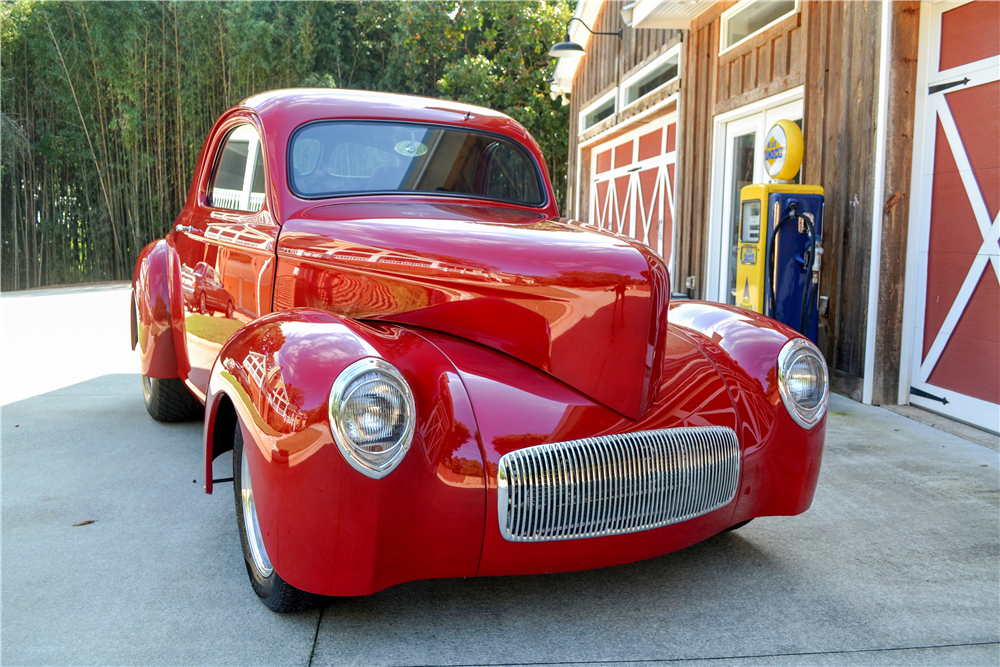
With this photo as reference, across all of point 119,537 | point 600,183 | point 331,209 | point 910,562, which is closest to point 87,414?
point 119,537

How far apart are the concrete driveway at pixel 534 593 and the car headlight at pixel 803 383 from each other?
54cm

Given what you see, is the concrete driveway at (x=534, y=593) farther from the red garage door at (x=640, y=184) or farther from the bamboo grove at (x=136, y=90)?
the bamboo grove at (x=136, y=90)

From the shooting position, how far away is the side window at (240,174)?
3210mm

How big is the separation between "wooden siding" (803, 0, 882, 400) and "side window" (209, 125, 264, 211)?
146 inches

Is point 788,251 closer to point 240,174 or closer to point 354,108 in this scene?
point 354,108

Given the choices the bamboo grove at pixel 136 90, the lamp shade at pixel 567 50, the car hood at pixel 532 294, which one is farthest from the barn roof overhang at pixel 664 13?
the bamboo grove at pixel 136 90

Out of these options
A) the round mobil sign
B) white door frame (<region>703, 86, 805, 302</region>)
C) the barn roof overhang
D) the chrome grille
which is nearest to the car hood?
the chrome grille

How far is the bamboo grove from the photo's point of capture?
41.2 feet

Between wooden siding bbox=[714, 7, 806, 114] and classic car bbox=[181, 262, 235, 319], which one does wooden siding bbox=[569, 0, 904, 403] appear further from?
classic car bbox=[181, 262, 235, 319]

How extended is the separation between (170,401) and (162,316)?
1.99ft

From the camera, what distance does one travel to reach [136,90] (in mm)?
12961

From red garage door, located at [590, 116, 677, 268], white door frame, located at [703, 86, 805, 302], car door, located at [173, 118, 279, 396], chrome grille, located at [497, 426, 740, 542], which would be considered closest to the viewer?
chrome grille, located at [497, 426, 740, 542]

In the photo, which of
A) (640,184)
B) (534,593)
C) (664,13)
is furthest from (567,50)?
(534,593)

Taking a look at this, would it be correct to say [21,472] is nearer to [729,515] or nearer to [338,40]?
[729,515]
